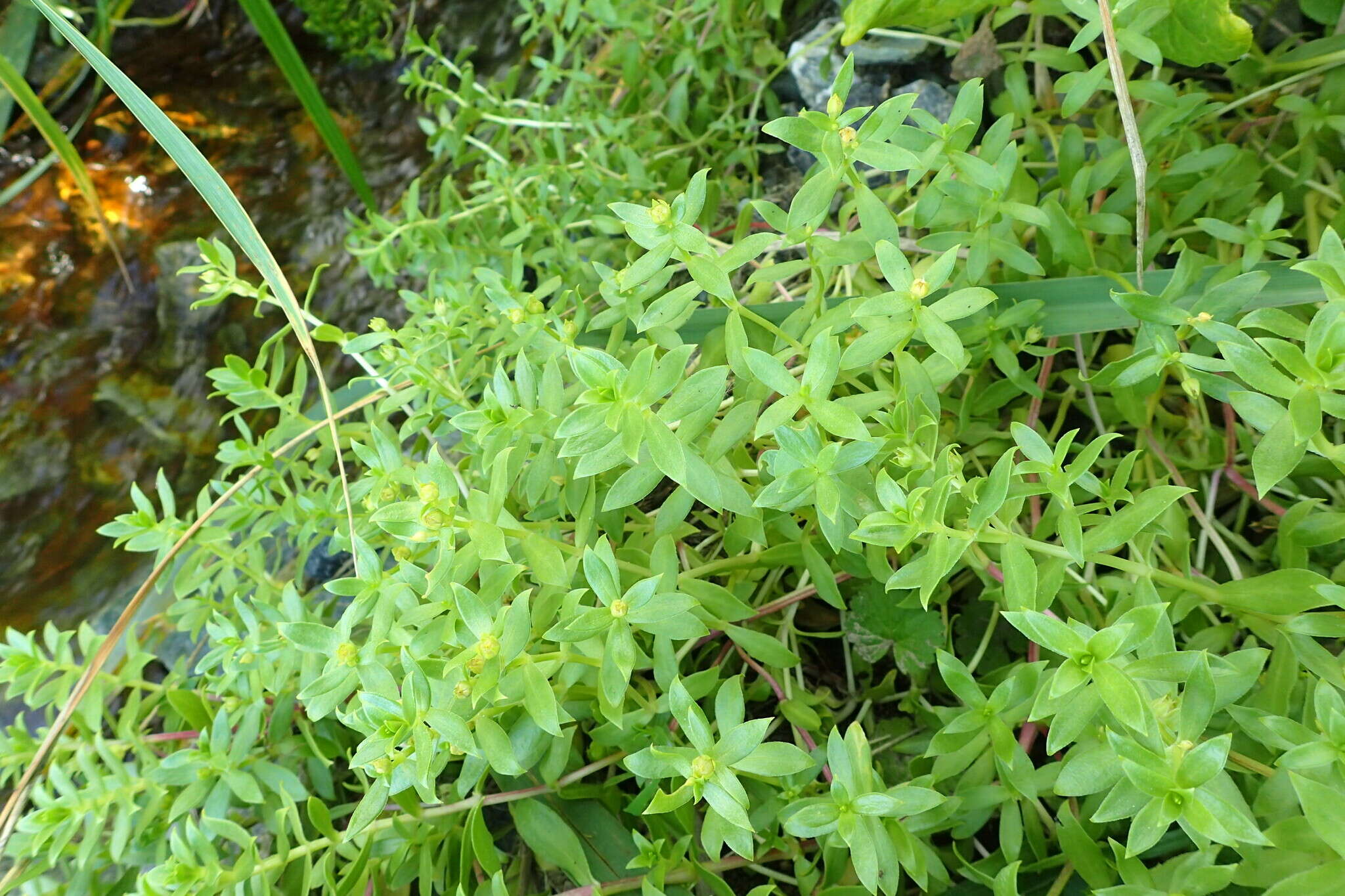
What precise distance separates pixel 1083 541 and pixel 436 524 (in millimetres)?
611

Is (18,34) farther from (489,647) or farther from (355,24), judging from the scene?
(489,647)

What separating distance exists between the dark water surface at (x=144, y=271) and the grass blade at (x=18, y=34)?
48 centimetres

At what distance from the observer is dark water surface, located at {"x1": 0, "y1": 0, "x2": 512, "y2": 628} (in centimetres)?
250

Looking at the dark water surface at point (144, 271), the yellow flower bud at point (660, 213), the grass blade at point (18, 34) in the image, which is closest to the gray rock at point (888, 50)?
the yellow flower bud at point (660, 213)

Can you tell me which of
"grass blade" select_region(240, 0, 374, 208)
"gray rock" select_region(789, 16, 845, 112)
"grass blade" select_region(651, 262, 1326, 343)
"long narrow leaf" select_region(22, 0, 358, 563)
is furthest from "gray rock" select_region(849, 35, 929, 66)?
"grass blade" select_region(240, 0, 374, 208)

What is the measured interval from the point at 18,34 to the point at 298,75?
3.60ft

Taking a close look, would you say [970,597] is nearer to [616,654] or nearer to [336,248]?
[616,654]

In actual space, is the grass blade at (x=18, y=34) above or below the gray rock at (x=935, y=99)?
above

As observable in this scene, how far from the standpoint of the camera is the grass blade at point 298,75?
82.0 inches

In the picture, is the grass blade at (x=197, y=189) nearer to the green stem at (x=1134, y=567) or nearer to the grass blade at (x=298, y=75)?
the green stem at (x=1134, y=567)

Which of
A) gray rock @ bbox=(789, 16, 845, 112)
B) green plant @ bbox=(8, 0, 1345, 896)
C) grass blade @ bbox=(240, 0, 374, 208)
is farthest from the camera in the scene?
grass blade @ bbox=(240, 0, 374, 208)

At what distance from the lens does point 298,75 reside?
2.18 m

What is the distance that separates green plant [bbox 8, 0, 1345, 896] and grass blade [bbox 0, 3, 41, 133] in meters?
1.97

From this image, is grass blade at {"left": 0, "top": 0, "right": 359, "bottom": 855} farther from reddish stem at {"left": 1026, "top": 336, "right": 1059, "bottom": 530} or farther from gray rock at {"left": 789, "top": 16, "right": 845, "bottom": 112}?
gray rock at {"left": 789, "top": 16, "right": 845, "bottom": 112}
